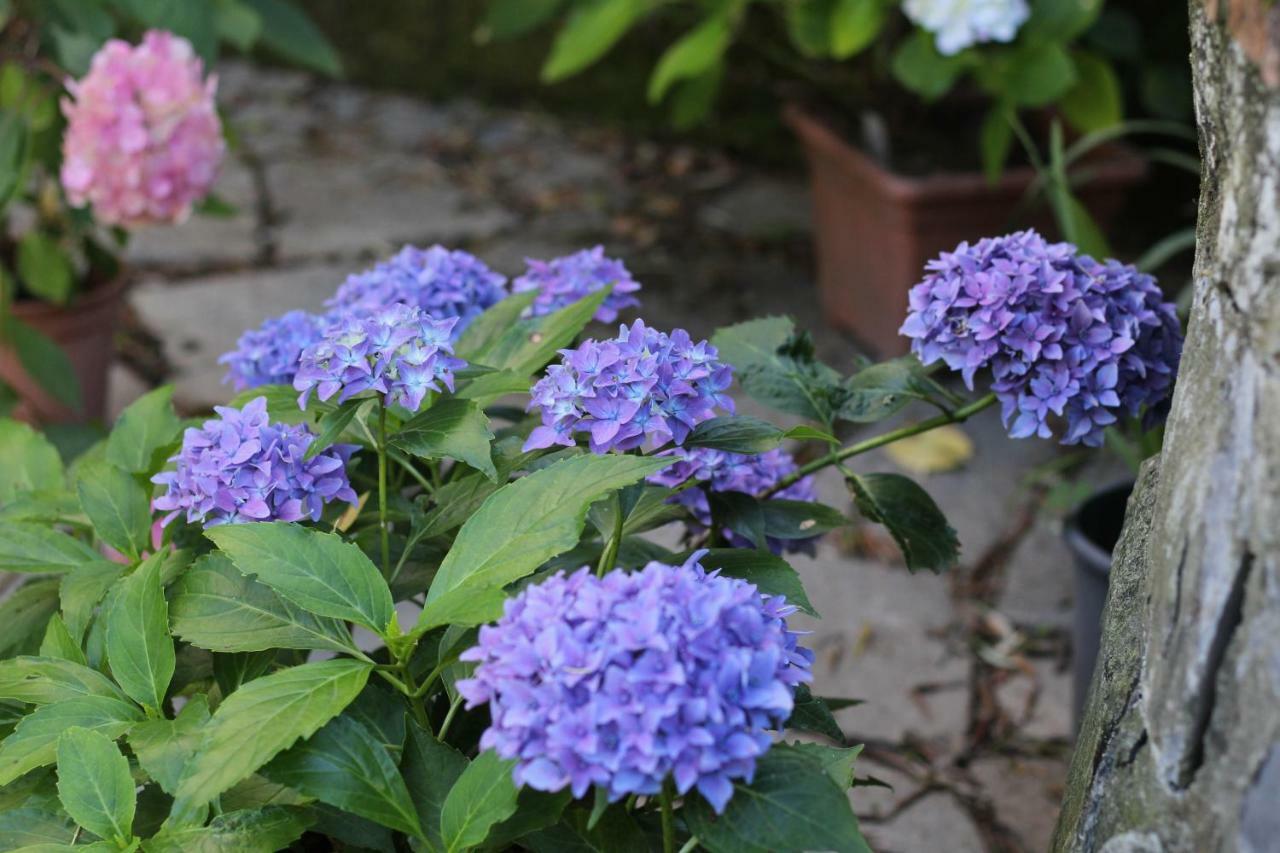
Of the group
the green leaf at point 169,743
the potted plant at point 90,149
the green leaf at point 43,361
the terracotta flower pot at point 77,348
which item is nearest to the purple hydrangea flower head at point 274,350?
the green leaf at point 169,743

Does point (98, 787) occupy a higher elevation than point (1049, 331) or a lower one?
lower

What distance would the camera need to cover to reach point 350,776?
0.90 m

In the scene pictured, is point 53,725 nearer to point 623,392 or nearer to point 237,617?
point 237,617

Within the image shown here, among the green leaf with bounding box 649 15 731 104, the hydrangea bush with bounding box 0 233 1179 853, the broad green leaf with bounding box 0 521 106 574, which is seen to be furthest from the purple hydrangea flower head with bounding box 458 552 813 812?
the green leaf with bounding box 649 15 731 104

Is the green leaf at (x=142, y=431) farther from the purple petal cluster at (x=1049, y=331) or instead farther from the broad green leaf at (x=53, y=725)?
the purple petal cluster at (x=1049, y=331)

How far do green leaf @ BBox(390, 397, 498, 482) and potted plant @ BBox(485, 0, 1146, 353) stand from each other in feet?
5.13

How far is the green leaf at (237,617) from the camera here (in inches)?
38.1

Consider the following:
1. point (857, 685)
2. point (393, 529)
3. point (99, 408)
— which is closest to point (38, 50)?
point (99, 408)

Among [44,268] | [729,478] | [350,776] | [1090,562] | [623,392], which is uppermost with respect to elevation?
[623,392]

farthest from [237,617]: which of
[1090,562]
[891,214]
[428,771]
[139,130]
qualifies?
[891,214]

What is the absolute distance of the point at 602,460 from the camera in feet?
3.01

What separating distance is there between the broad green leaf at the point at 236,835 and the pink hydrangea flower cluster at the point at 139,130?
1361 mm

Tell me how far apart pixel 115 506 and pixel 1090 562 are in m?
1.07

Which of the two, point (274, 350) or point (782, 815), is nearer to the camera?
point (782, 815)
